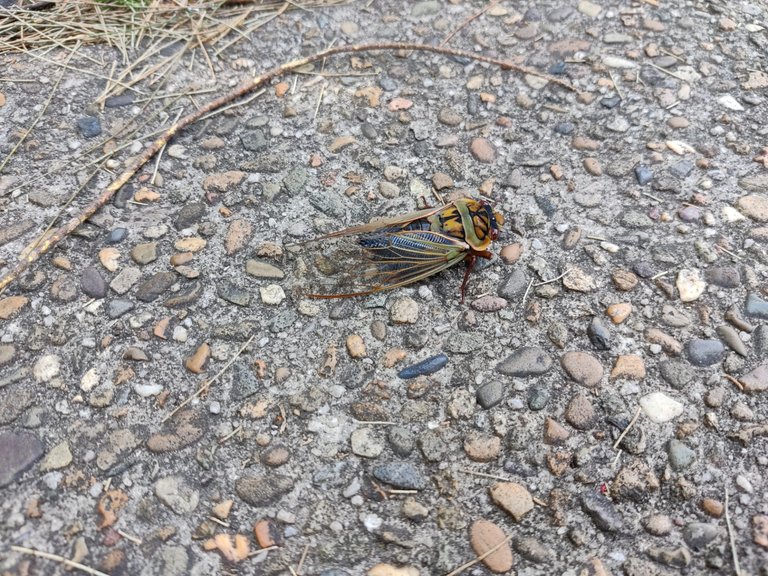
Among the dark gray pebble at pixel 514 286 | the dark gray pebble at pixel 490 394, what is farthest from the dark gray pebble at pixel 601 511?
the dark gray pebble at pixel 514 286

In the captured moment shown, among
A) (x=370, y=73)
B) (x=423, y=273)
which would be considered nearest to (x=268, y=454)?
(x=423, y=273)

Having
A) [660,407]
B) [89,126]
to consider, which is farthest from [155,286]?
[660,407]

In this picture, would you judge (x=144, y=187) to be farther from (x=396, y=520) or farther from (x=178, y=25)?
(x=396, y=520)

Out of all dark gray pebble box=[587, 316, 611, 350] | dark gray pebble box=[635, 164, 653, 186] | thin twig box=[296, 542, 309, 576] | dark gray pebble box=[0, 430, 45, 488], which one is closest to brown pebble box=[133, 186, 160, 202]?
dark gray pebble box=[0, 430, 45, 488]

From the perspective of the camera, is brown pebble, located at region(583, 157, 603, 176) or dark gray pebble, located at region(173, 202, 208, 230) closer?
dark gray pebble, located at region(173, 202, 208, 230)

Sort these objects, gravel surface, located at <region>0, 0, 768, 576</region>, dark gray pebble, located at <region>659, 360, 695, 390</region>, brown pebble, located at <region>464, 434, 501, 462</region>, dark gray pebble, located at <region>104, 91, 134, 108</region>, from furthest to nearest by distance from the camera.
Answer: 1. dark gray pebble, located at <region>104, 91, 134, 108</region>
2. dark gray pebble, located at <region>659, 360, 695, 390</region>
3. brown pebble, located at <region>464, 434, 501, 462</region>
4. gravel surface, located at <region>0, 0, 768, 576</region>

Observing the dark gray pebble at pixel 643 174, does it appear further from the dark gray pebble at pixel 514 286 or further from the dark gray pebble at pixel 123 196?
the dark gray pebble at pixel 123 196

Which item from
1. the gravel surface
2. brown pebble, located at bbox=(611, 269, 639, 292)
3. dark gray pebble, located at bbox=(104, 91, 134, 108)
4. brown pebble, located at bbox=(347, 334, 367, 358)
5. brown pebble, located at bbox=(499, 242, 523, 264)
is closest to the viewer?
the gravel surface

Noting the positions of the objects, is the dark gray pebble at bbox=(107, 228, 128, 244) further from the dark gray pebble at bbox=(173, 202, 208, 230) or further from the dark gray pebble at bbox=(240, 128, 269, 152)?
the dark gray pebble at bbox=(240, 128, 269, 152)
